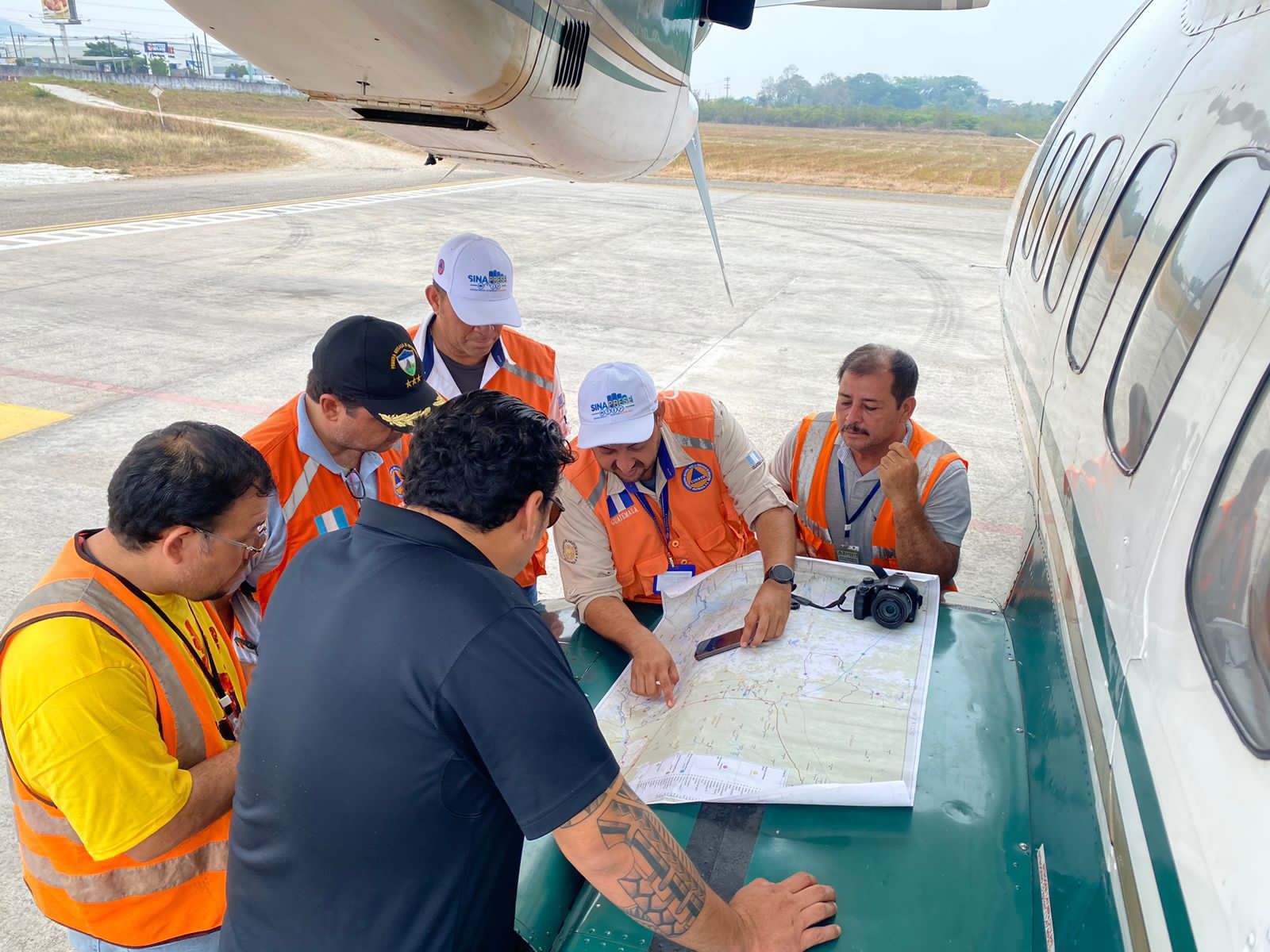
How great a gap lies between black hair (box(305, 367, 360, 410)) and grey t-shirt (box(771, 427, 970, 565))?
1.81m

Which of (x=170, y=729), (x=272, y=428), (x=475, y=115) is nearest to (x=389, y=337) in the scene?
(x=272, y=428)

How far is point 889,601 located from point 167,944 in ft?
6.46

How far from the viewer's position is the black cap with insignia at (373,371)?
2.68 meters

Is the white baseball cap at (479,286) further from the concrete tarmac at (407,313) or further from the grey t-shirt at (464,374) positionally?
the concrete tarmac at (407,313)

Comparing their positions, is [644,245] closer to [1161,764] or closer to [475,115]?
[475,115]

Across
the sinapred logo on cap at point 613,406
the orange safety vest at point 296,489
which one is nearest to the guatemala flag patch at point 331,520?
the orange safety vest at point 296,489

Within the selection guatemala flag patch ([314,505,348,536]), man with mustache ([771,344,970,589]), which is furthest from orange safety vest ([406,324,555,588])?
man with mustache ([771,344,970,589])

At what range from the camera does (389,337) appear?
108 inches

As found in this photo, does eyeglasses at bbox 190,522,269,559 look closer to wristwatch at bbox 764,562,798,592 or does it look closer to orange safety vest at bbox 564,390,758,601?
orange safety vest at bbox 564,390,758,601

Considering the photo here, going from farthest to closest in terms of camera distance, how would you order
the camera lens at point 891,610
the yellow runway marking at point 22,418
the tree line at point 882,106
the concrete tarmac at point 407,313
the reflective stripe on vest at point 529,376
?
1. the tree line at point 882,106
2. the yellow runway marking at point 22,418
3. the concrete tarmac at point 407,313
4. the reflective stripe on vest at point 529,376
5. the camera lens at point 891,610

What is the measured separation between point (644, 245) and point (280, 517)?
52.9ft

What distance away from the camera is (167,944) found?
6.28ft

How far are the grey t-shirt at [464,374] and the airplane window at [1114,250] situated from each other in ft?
7.39

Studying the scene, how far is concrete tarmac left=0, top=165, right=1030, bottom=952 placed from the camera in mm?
6754
